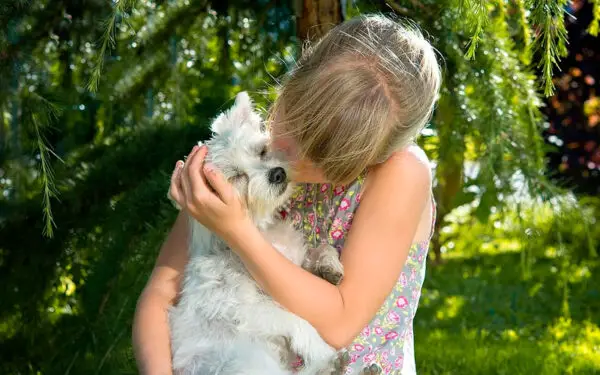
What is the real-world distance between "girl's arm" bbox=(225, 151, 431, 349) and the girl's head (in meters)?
0.08

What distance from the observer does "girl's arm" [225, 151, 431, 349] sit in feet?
7.54

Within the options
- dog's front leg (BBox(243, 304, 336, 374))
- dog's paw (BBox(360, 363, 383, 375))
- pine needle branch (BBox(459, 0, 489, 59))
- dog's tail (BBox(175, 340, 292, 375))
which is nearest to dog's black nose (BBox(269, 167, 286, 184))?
dog's front leg (BBox(243, 304, 336, 374))

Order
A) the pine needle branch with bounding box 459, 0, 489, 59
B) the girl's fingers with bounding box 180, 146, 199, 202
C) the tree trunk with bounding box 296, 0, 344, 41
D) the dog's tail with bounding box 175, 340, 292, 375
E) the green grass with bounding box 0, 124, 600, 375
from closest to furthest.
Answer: the pine needle branch with bounding box 459, 0, 489, 59 < the dog's tail with bounding box 175, 340, 292, 375 < the girl's fingers with bounding box 180, 146, 199, 202 < the green grass with bounding box 0, 124, 600, 375 < the tree trunk with bounding box 296, 0, 344, 41

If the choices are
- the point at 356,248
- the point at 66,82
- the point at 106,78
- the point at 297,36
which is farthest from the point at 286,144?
the point at 66,82

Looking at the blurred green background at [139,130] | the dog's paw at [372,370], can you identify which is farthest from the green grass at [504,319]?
the dog's paw at [372,370]

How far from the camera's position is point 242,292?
2.48 metres

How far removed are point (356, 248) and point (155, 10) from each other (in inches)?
53.3

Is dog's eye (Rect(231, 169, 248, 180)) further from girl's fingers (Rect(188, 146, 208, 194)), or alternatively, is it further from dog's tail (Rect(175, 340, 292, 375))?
dog's tail (Rect(175, 340, 292, 375))

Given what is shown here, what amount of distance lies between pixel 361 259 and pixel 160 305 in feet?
2.05

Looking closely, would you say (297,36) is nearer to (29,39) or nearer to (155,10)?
(155,10)

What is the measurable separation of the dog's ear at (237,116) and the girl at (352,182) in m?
0.10

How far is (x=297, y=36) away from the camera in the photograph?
3117 mm

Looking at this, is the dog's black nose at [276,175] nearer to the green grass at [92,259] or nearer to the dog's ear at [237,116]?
the dog's ear at [237,116]

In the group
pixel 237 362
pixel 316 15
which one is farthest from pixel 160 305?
pixel 316 15
